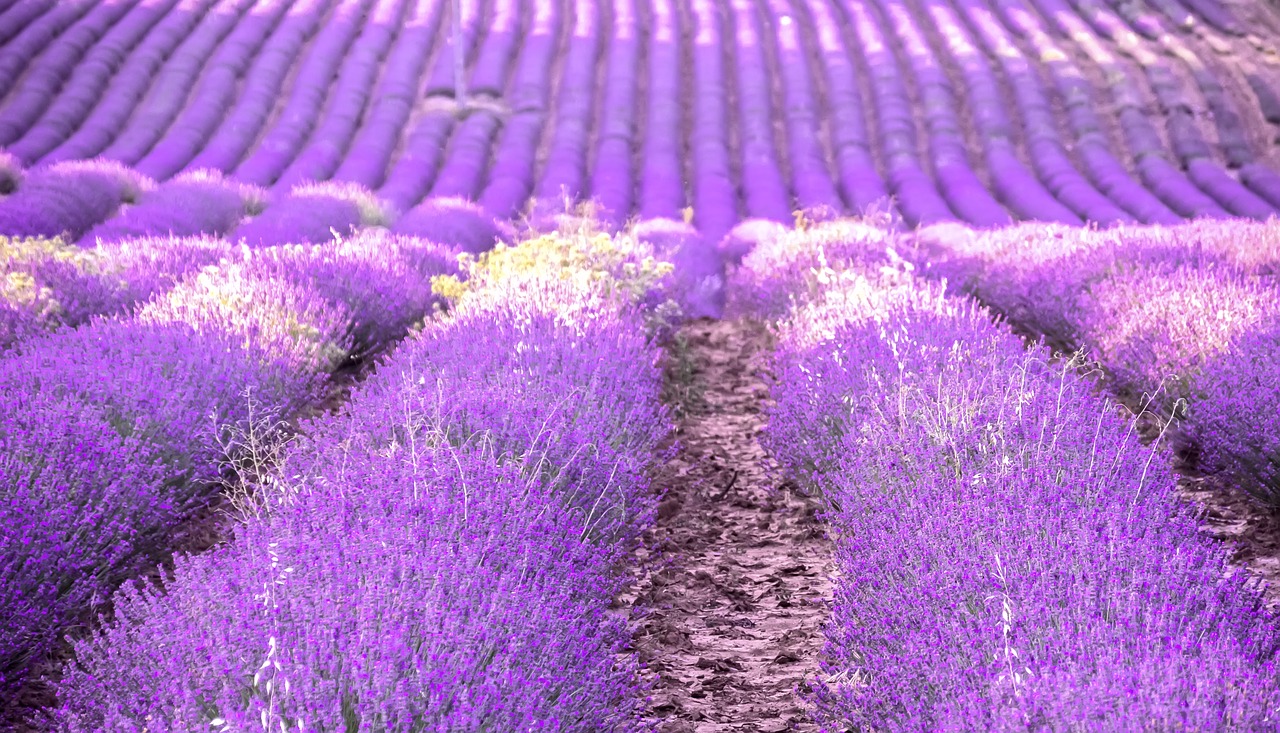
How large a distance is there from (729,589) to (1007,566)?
124cm

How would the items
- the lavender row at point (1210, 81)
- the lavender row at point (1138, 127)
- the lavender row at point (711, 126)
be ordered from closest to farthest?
the lavender row at point (711, 126) → the lavender row at point (1138, 127) → the lavender row at point (1210, 81)

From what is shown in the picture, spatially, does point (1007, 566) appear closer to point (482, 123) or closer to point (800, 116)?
point (482, 123)

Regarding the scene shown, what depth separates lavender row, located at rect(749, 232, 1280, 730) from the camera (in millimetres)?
1557

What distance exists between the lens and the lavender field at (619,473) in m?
1.72

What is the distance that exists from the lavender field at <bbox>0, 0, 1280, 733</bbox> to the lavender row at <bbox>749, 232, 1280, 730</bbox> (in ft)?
0.04

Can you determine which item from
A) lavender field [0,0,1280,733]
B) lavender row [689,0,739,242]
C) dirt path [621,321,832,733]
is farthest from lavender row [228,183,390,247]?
dirt path [621,321,832,733]

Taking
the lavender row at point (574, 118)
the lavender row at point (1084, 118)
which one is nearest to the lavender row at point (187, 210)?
the lavender row at point (574, 118)

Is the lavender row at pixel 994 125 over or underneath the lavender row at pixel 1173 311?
underneath

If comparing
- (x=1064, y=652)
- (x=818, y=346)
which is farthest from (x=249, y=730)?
(x=818, y=346)

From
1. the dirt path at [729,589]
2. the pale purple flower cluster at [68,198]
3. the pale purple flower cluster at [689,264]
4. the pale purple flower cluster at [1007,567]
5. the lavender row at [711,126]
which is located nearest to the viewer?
the pale purple flower cluster at [1007,567]

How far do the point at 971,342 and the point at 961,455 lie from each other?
1.12m

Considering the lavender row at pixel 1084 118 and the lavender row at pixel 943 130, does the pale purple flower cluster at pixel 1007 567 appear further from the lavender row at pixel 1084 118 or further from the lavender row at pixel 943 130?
the lavender row at pixel 1084 118

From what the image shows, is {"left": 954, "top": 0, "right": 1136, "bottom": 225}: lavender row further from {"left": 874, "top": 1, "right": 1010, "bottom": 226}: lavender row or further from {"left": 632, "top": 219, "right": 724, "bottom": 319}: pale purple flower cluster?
{"left": 632, "top": 219, "right": 724, "bottom": 319}: pale purple flower cluster

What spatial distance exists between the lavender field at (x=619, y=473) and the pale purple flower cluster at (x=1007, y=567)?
12 millimetres
